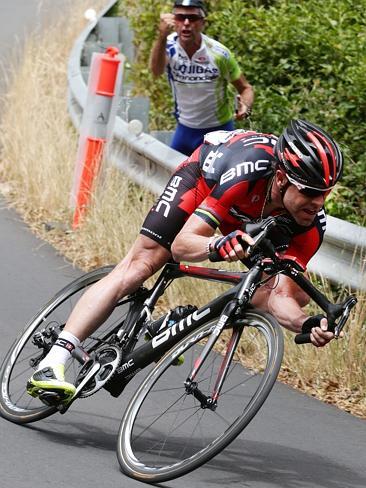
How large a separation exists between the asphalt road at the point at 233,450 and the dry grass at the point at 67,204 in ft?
0.77

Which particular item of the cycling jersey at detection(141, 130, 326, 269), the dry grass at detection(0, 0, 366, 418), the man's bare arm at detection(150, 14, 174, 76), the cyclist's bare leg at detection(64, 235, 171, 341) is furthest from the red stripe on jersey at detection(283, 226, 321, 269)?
the man's bare arm at detection(150, 14, 174, 76)

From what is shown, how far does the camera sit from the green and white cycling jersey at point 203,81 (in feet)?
35.9

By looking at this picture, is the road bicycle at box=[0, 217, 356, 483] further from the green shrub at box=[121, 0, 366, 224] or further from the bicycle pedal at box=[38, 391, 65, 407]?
the green shrub at box=[121, 0, 366, 224]

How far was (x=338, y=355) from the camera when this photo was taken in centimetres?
764

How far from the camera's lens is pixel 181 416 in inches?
254

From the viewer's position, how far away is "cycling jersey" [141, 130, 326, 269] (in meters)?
6.05

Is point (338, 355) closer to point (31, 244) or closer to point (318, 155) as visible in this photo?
point (318, 155)

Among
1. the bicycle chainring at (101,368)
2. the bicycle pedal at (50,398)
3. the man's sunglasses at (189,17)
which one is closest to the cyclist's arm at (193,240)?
the bicycle chainring at (101,368)

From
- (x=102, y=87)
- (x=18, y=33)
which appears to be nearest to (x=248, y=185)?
(x=102, y=87)

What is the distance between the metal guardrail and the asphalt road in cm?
80

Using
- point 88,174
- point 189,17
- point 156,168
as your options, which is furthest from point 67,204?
point 189,17

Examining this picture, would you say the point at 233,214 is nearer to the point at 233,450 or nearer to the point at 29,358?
the point at 233,450

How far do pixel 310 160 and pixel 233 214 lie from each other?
618mm

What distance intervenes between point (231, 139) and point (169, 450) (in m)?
1.53
